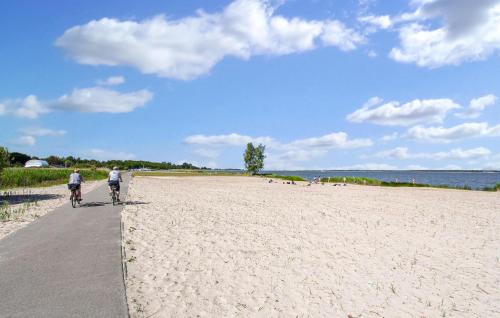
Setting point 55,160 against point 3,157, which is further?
point 55,160

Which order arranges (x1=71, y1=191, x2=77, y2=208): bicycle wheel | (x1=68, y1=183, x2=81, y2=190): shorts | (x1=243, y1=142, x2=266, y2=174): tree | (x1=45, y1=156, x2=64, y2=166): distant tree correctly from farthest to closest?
(x1=45, y1=156, x2=64, y2=166): distant tree
(x1=243, y1=142, x2=266, y2=174): tree
(x1=68, y1=183, x2=81, y2=190): shorts
(x1=71, y1=191, x2=77, y2=208): bicycle wheel

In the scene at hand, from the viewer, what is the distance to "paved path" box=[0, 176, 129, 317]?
21.3 feet

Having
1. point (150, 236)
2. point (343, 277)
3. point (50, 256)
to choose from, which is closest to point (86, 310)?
point (50, 256)

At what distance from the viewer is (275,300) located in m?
7.63

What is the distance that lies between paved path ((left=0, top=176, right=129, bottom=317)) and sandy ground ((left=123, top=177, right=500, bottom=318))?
472 millimetres

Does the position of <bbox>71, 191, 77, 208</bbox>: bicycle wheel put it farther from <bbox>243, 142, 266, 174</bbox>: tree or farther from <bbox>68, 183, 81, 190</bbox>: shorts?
<bbox>243, 142, 266, 174</bbox>: tree

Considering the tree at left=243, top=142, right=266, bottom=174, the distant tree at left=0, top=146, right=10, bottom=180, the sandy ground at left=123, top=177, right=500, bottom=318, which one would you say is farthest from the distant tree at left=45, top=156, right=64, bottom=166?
the sandy ground at left=123, top=177, right=500, bottom=318

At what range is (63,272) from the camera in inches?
331

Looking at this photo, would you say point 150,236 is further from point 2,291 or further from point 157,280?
point 2,291

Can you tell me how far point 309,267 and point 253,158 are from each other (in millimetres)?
110519

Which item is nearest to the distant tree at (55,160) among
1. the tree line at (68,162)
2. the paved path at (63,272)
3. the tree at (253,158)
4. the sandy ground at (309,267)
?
the tree line at (68,162)

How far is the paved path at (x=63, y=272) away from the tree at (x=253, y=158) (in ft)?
347

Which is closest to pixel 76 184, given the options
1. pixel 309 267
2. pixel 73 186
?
pixel 73 186

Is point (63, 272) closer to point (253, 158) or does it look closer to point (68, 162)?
point (253, 158)
